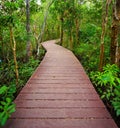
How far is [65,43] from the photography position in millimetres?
16172

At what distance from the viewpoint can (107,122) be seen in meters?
2.62

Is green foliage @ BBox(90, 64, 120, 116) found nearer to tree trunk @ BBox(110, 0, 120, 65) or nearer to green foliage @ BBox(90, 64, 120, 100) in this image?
green foliage @ BBox(90, 64, 120, 100)

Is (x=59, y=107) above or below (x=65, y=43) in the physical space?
above

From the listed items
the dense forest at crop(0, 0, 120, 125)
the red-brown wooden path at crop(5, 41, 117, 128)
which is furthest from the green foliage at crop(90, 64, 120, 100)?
the red-brown wooden path at crop(5, 41, 117, 128)

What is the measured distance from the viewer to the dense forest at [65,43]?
3.48m

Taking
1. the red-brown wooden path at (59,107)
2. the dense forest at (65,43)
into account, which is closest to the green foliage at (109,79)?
the dense forest at (65,43)

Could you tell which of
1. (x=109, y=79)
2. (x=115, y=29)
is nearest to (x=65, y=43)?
(x=115, y=29)

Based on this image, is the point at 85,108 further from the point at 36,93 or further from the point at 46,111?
the point at 36,93

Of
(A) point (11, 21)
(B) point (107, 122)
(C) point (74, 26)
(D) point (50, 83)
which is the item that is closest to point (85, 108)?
(B) point (107, 122)

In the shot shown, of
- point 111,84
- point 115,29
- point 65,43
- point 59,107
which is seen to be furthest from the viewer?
point 65,43

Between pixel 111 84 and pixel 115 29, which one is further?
pixel 115 29

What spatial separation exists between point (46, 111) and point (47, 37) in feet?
75.4

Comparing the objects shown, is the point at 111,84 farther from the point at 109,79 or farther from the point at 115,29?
the point at 115,29

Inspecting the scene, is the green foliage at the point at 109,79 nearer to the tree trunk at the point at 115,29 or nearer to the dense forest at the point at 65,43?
the dense forest at the point at 65,43
